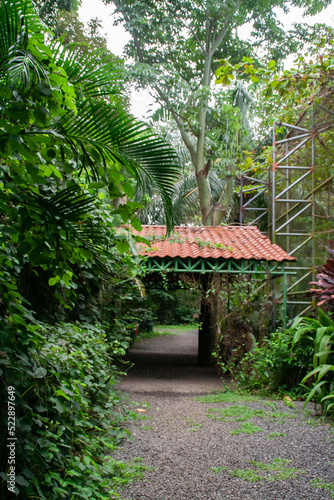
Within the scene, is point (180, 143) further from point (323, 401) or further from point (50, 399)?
point (50, 399)

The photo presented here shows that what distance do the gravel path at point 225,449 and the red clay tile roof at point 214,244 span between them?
276 centimetres

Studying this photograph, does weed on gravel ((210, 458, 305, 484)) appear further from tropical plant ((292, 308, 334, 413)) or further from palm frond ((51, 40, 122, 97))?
palm frond ((51, 40, 122, 97))

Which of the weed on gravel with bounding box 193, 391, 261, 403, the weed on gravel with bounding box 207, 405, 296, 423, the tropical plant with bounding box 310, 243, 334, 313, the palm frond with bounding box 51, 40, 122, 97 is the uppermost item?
the palm frond with bounding box 51, 40, 122, 97

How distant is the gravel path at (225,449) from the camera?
3701 millimetres

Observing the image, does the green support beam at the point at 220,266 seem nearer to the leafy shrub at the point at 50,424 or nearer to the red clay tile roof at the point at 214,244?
the red clay tile roof at the point at 214,244

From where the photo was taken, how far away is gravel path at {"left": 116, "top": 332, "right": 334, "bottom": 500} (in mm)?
3701

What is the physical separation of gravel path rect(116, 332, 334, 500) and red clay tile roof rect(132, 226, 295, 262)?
9.06ft

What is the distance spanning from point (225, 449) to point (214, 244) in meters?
5.51

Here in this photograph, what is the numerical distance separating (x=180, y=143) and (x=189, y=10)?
6.38 meters

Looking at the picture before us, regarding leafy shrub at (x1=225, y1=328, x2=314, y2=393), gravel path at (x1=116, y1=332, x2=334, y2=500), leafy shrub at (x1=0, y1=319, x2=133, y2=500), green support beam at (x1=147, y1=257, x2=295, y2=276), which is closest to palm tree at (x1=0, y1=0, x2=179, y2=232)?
leafy shrub at (x1=0, y1=319, x2=133, y2=500)

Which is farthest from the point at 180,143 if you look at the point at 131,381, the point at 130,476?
the point at 130,476

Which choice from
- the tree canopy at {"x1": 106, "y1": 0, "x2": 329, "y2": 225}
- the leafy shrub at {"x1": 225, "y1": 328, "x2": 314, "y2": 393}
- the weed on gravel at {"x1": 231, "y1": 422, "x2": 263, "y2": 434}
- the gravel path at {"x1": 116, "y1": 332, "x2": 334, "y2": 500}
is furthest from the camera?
the tree canopy at {"x1": 106, "y1": 0, "x2": 329, "y2": 225}

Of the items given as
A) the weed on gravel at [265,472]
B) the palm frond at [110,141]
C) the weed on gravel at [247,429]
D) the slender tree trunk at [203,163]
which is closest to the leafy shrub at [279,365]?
the weed on gravel at [247,429]

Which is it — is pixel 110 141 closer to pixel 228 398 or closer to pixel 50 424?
pixel 50 424
